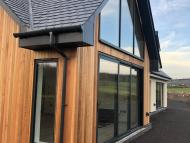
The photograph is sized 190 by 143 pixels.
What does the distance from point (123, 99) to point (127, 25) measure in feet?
9.26

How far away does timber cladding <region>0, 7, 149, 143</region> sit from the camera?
6215mm

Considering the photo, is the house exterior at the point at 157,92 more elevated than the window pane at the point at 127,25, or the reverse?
the window pane at the point at 127,25

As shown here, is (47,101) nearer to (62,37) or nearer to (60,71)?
(60,71)

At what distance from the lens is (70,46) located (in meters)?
6.18

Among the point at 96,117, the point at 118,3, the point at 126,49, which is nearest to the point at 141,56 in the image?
the point at 126,49

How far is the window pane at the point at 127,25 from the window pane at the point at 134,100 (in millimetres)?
1183

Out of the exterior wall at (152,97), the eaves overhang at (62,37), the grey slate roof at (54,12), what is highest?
the grey slate roof at (54,12)

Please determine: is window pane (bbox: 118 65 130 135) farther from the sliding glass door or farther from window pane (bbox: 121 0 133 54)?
the sliding glass door

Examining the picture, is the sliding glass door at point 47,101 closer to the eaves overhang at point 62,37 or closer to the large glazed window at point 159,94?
the eaves overhang at point 62,37

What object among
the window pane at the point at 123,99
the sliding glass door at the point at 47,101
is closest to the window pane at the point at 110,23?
the window pane at the point at 123,99

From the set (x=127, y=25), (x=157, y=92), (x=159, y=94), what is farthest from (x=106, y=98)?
(x=159, y=94)

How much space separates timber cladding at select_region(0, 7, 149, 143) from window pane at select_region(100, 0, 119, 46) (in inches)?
21.9

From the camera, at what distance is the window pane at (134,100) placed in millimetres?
11227

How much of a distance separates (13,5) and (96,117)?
3.71m
